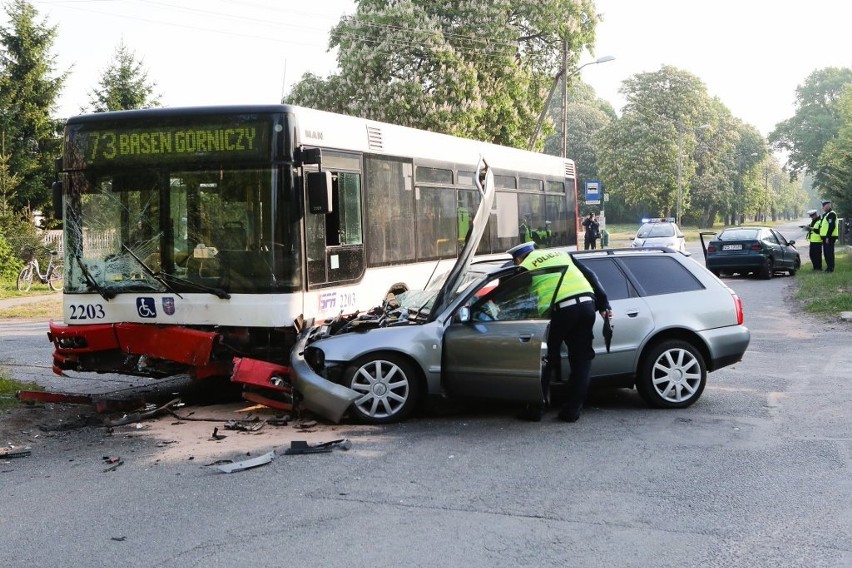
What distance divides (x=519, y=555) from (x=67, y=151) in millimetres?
6401

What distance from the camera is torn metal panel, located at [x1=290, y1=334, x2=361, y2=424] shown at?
7605 millimetres

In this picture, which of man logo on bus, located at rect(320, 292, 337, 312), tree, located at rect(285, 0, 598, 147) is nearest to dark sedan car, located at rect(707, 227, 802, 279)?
tree, located at rect(285, 0, 598, 147)

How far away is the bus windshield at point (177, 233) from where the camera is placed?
8.44 metres

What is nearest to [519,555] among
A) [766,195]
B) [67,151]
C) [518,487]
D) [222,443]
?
[518,487]

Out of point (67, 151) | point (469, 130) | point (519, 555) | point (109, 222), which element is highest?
point (469, 130)

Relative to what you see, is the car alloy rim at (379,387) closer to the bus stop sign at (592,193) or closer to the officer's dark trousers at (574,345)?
the officer's dark trousers at (574,345)

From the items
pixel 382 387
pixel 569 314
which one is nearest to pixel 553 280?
pixel 569 314

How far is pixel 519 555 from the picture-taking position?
4.60m

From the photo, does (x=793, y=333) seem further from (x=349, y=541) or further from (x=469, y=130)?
(x=469, y=130)

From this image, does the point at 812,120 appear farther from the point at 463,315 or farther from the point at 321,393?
the point at 321,393

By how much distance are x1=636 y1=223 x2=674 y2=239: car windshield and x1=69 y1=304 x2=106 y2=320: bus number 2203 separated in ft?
81.5

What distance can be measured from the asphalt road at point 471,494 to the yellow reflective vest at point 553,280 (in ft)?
3.62

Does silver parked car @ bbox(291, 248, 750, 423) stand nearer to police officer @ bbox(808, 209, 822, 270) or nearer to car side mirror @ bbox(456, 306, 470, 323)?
car side mirror @ bbox(456, 306, 470, 323)

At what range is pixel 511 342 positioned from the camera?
770 centimetres
